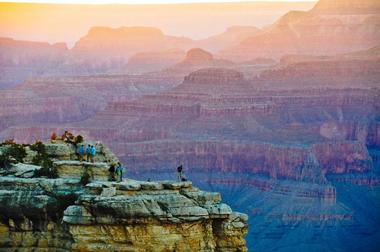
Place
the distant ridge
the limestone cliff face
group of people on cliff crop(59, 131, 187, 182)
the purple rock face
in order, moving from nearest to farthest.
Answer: the limestone cliff face
group of people on cliff crop(59, 131, 187, 182)
the purple rock face
the distant ridge

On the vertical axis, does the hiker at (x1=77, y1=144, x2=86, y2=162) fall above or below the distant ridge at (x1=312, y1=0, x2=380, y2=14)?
below

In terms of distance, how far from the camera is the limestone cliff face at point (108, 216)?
2956 cm

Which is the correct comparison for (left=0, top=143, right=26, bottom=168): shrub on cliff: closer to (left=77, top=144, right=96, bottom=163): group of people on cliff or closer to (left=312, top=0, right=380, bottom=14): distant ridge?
(left=77, top=144, right=96, bottom=163): group of people on cliff

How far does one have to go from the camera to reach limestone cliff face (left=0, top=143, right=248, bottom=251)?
29.6 meters

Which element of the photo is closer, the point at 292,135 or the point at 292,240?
the point at 292,240

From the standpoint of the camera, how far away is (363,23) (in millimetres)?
129625

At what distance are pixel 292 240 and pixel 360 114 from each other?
29394 mm

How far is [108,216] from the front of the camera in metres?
29.5

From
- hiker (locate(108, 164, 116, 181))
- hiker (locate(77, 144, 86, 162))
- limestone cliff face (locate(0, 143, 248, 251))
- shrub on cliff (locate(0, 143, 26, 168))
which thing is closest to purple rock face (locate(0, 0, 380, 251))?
shrub on cliff (locate(0, 143, 26, 168))

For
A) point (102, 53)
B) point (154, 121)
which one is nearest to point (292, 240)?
point (154, 121)

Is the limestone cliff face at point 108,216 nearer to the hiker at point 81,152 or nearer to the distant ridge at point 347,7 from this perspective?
the hiker at point 81,152

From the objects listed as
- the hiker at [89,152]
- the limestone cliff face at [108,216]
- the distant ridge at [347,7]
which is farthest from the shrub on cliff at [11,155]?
the distant ridge at [347,7]

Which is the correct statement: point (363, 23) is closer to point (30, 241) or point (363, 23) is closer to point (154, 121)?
point (154, 121)

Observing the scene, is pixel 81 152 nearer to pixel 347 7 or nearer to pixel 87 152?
pixel 87 152
